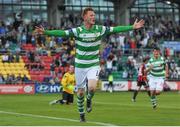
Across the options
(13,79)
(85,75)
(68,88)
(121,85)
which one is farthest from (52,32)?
(121,85)

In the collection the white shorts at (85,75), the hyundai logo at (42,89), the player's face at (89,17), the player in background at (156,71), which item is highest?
the player's face at (89,17)

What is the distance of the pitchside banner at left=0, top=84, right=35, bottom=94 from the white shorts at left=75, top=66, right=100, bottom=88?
Result: 2623cm

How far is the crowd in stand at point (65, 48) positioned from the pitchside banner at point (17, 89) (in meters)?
1.26

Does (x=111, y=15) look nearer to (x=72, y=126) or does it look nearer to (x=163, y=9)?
(x=163, y=9)

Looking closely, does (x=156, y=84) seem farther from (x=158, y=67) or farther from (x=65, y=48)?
(x=65, y=48)

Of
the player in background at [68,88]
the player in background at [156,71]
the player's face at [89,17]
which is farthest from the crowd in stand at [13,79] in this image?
the player's face at [89,17]

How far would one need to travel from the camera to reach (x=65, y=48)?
156 ft

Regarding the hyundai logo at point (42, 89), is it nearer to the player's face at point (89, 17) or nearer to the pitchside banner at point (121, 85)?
the pitchside banner at point (121, 85)

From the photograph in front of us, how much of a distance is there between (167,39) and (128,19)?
397 centimetres

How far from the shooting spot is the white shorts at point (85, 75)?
16016 mm

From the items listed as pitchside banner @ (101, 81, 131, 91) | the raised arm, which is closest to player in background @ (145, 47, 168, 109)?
the raised arm

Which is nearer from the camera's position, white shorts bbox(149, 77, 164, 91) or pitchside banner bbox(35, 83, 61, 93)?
white shorts bbox(149, 77, 164, 91)

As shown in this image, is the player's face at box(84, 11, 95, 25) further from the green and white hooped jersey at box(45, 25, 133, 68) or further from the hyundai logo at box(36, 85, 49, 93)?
the hyundai logo at box(36, 85, 49, 93)

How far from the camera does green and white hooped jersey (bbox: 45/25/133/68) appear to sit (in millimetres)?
15836
